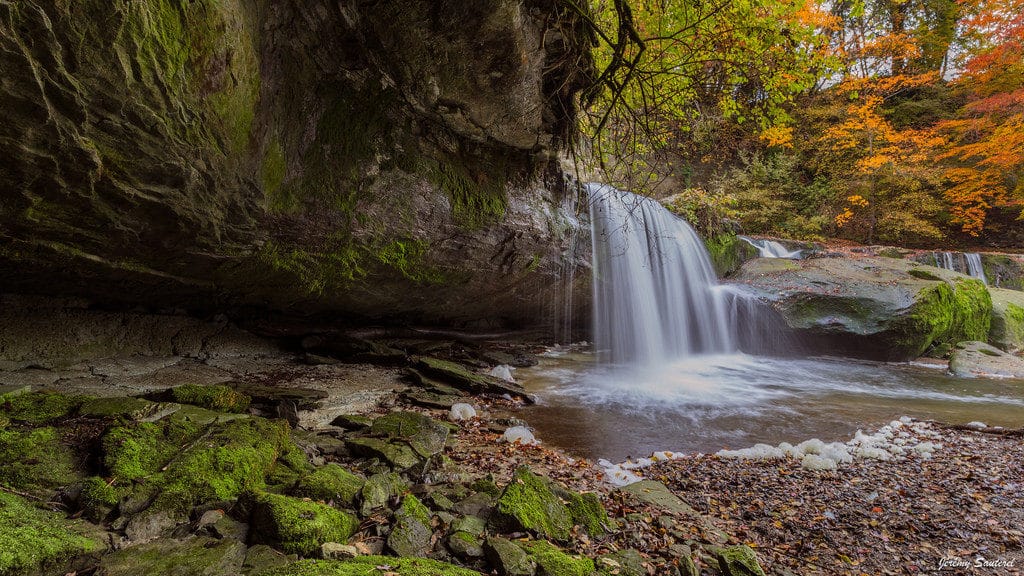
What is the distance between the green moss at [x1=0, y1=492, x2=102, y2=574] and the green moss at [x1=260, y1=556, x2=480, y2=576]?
2.25 feet

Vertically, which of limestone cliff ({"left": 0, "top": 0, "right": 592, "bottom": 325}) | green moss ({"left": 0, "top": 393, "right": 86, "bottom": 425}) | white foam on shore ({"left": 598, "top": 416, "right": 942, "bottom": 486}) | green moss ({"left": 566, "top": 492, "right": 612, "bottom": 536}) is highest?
limestone cliff ({"left": 0, "top": 0, "right": 592, "bottom": 325})

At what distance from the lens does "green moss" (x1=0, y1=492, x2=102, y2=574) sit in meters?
1.34

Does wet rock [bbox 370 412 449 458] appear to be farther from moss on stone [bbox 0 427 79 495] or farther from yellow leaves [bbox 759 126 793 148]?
yellow leaves [bbox 759 126 793 148]

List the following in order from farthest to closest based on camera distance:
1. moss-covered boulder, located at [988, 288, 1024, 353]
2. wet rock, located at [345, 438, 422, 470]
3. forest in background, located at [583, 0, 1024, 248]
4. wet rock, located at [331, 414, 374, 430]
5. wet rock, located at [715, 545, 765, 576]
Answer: forest in background, located at [583, 0, 1024, 248]
moss-covered boulder, located at [988, 288, 1024, 353]
wet rock, located at [331, 414, 374, 430]
wet rock, located at [345, 438, 422, 470]
wet rock, located at [715, 545, 765, 576]

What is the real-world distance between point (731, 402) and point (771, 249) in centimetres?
1160

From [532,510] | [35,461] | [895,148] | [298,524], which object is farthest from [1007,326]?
[35,461]

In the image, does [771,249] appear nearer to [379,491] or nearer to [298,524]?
[379,491]

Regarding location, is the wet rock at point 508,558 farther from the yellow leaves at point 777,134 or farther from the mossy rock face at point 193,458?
the yellow leaves at point 777,134

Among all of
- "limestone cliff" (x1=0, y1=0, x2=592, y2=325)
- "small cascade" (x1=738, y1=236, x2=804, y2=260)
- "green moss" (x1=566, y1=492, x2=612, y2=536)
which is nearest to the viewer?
"green moss" (x1=566, y1=492, x2=612, y2=536)

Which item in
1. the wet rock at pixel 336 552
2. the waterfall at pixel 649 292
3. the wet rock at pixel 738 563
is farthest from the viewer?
the waterfall at pixel 649 292

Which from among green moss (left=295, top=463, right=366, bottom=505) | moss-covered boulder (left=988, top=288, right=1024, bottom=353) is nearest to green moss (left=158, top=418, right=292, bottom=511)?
green moss (left=295, top=463, right=366, bottom=505)

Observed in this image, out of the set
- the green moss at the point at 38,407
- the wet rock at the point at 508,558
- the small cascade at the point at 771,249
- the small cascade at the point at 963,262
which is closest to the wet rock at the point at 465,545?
the wet rock at the point at 508,558

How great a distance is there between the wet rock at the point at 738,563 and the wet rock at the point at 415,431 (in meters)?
1.95

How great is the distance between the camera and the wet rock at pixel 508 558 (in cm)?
180
